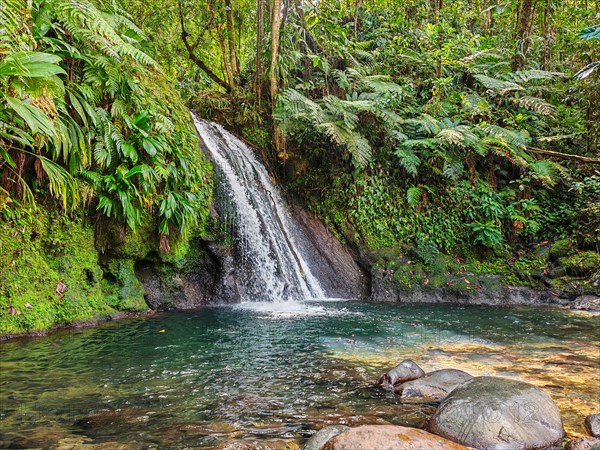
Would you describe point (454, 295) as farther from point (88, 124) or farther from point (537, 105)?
point (88, 124)

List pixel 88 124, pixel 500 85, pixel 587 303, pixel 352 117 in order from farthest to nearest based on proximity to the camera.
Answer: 1. pixel 500 85
2. pixel 352 117
3. pixel 587 303
4. pixel 88 124

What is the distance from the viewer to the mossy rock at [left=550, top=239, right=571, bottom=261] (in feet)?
33.1

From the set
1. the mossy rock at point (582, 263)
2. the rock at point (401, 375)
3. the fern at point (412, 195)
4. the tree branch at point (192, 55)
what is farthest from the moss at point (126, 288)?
the mossy rock at point (582, 263)

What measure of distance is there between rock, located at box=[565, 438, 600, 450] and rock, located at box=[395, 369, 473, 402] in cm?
105

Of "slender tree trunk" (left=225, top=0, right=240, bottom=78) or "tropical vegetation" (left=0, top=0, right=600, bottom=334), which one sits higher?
"slender tree trunk" (left=225, top=0, right=240, bottom=78)

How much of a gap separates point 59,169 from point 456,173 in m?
8.62

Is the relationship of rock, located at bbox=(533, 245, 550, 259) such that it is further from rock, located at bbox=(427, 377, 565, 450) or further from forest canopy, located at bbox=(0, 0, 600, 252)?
rock, located at bbox=(427, 377, 565, 450)

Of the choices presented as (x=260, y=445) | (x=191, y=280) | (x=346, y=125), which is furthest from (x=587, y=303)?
(x=260, y=445)

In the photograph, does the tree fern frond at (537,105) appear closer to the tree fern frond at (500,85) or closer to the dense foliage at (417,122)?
the dense foliage at (417,122)

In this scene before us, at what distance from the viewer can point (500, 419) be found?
9.91 ft

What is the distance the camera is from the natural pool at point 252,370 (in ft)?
10.6

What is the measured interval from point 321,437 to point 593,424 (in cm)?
206

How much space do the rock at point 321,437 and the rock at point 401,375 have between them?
4.32ft

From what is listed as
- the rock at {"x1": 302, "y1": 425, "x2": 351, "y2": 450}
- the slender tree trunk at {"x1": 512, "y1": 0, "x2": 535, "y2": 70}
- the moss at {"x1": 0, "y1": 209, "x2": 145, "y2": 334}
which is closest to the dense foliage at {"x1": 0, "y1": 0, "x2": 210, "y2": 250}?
the moss at {"x1": 0, "y1": 209, "x2": 145, "y2": 334}
